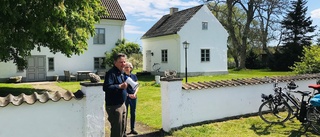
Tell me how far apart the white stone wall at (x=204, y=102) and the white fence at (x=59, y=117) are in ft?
5.89

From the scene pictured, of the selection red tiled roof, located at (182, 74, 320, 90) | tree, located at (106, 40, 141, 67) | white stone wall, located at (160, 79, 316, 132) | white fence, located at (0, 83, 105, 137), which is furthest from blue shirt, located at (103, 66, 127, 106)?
tree, located at (106, 40, 141, 67)

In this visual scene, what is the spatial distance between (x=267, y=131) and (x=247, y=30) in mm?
32637

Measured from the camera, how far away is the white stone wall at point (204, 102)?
6.90m

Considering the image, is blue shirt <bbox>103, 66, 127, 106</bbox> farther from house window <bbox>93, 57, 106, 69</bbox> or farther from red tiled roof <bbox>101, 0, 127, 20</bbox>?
red tiled roof <bbox>101, 0, 127, 20</bbox>

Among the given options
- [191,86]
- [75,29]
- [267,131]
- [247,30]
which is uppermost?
[247,30]

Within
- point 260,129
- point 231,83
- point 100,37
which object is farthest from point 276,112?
point 100,37

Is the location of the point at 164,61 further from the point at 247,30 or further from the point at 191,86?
the point at 191,86

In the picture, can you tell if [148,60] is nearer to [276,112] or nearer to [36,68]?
[36,68]

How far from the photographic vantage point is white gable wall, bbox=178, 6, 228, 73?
25469 millimetres

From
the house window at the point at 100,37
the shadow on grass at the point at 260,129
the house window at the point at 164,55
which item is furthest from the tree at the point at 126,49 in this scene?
the shadow on grass at the point at 260,129

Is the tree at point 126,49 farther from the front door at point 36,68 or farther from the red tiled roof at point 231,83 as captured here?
the red tiled roof at point 231,83

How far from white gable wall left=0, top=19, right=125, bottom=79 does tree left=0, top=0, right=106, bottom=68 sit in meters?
10.8

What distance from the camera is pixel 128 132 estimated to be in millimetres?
6832

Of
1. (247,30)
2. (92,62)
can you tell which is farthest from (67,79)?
(247,30)
